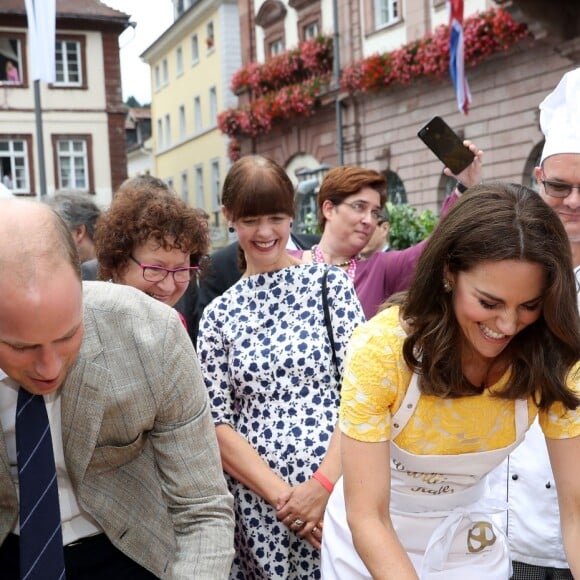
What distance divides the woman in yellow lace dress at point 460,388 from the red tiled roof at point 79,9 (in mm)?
31387

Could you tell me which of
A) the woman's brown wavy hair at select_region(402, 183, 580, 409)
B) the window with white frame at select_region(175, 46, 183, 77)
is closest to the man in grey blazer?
the woman's brown wavy hair at select_region(402, 183, 580, 409)

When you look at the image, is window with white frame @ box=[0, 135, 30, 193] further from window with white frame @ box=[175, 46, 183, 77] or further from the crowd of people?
the crowd of people

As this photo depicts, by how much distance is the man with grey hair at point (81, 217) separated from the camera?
17.1 ft

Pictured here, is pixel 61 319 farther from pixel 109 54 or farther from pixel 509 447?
pixel 109 54

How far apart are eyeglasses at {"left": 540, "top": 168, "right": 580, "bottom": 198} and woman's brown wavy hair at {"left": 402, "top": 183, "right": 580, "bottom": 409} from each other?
74cm

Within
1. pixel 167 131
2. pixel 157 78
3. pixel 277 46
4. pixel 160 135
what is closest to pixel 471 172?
pixel 277 46

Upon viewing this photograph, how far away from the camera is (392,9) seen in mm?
20109

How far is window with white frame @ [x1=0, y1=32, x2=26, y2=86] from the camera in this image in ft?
104

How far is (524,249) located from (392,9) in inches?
759

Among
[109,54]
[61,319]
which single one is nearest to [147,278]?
[61,319]

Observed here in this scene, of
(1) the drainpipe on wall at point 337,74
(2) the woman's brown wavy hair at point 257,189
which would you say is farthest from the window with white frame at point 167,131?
(2) the woman's brown wavy hair at point 257,189

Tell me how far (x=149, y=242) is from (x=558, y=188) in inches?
53.7

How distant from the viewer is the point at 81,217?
5.26m

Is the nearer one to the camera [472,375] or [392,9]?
[472,375]
